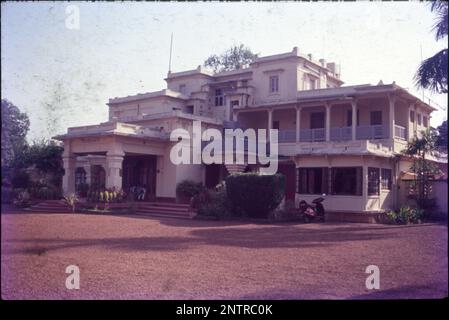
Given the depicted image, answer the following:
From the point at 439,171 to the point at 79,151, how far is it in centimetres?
1870

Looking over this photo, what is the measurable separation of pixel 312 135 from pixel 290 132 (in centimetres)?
142

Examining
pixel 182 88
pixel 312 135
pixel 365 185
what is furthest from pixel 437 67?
pixel 182 88

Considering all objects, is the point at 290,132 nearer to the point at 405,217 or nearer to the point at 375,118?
the point at 375,118

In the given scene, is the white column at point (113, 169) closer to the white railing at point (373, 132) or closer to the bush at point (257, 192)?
the bush at point (257, 192)

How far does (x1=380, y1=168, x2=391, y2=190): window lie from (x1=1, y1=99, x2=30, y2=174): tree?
15.5 meters

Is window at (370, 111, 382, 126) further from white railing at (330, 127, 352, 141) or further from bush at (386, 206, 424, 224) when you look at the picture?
bush at (386, 206, 424, 224)

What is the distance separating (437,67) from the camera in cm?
1372

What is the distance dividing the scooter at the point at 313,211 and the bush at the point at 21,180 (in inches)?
444

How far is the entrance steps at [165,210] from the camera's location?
18086 millimetres

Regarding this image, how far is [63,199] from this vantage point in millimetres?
19891

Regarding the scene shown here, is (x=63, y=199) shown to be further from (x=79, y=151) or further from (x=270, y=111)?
(x=270, y=111)

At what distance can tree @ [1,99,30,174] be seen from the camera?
29.3ft

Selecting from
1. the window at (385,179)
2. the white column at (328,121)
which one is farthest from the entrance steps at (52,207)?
the window at (385,179)

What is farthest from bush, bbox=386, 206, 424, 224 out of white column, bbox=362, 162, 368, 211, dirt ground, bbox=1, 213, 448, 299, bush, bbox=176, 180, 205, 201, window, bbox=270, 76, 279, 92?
window, bbox=270, 76, 279, 92
